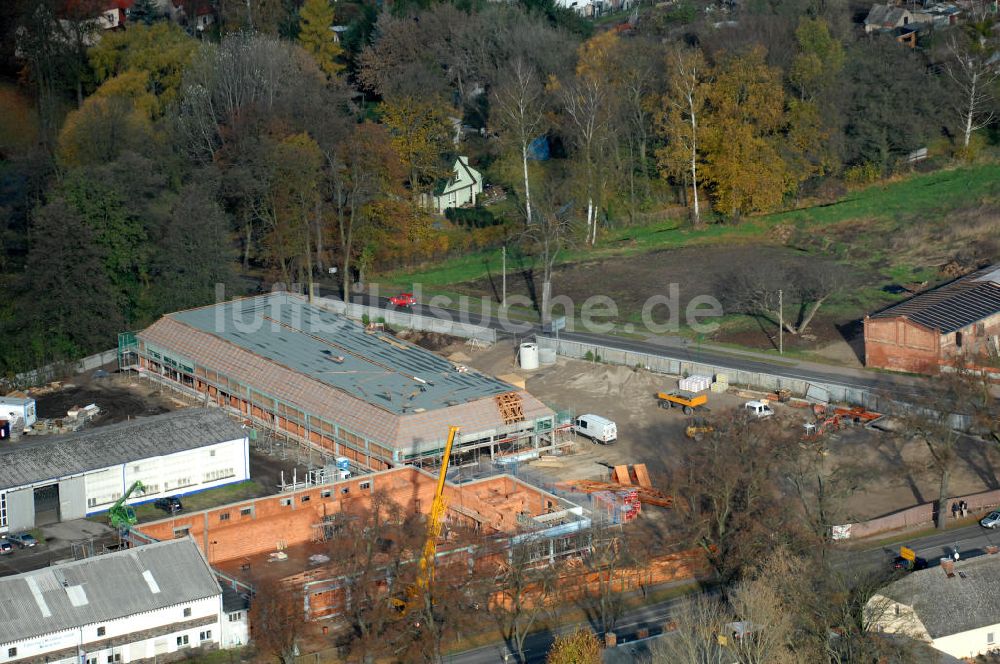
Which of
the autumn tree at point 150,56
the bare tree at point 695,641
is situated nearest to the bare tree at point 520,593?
the bare tree at point 695,641

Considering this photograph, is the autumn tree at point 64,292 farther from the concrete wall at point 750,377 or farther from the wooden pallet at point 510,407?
the wooden pallet at point 510,407

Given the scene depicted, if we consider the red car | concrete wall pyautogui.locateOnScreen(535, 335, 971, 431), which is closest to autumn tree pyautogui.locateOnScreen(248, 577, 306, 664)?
concrete wall pyautogui.locateOnScreen(535, 335, 971, 431)

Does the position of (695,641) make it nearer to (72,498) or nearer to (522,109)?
(72,498)

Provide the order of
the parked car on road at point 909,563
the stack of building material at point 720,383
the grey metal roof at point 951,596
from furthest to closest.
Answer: the stack of building material at point 720,383, the parked car on road at point 909,563, the grey metal roof at point 951,596

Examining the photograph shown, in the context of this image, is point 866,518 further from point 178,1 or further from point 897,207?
point 178,1

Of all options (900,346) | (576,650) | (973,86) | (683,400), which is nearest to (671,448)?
(683,400)
